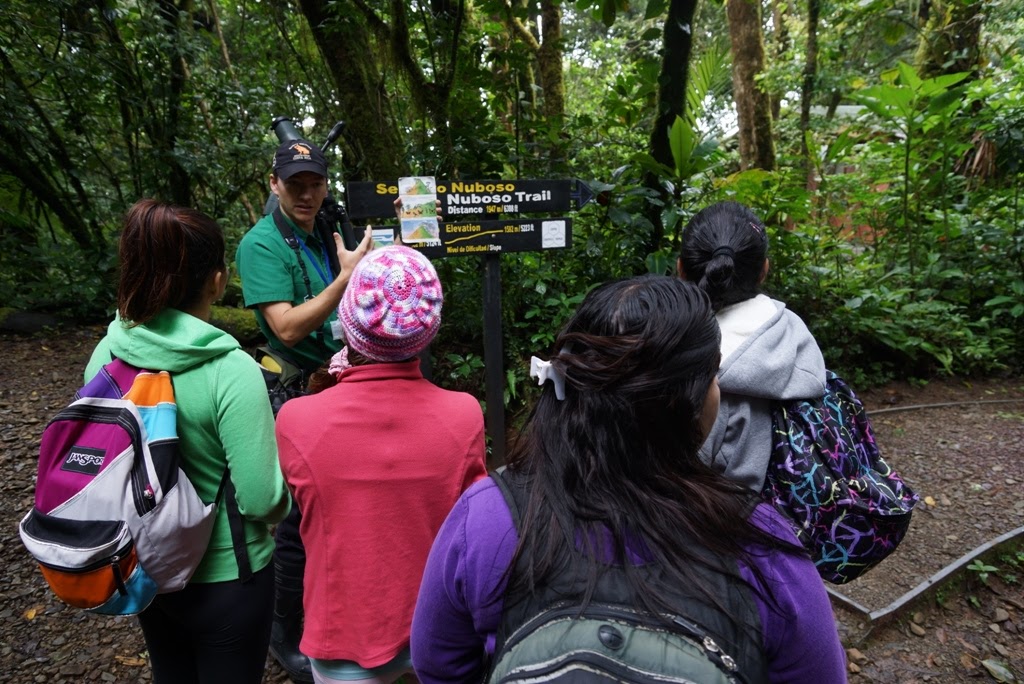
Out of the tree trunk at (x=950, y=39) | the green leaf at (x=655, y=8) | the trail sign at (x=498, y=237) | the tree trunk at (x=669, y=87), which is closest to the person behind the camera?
the trail sign at (x=498, y=237)

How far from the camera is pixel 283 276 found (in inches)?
91.3

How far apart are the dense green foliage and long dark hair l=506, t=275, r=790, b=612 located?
11.0ft

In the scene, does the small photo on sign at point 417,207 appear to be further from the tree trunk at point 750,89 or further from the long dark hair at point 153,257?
the tree trunk at point 750,89

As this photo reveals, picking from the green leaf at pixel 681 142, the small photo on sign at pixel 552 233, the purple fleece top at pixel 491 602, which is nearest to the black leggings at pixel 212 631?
the purple fleece top at pixel 491 602

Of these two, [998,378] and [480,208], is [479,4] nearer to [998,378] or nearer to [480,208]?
[480,208]

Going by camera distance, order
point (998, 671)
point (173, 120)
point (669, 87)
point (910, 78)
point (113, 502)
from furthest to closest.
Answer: point (173, 120) < point (910, 78) < point (669, 87) < point (998, 671) < point (113, 502)

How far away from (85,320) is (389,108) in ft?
12.7

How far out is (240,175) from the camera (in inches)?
285

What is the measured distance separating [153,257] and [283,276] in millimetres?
786

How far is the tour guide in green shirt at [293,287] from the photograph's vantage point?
7.39 feet

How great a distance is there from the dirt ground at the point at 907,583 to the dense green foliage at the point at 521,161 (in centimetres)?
116

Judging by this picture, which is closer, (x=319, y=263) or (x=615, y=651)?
(x=615, y=651)

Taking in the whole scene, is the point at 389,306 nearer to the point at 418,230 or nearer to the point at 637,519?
the point at 637,519

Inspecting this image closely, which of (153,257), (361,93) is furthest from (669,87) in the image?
(153,257)
